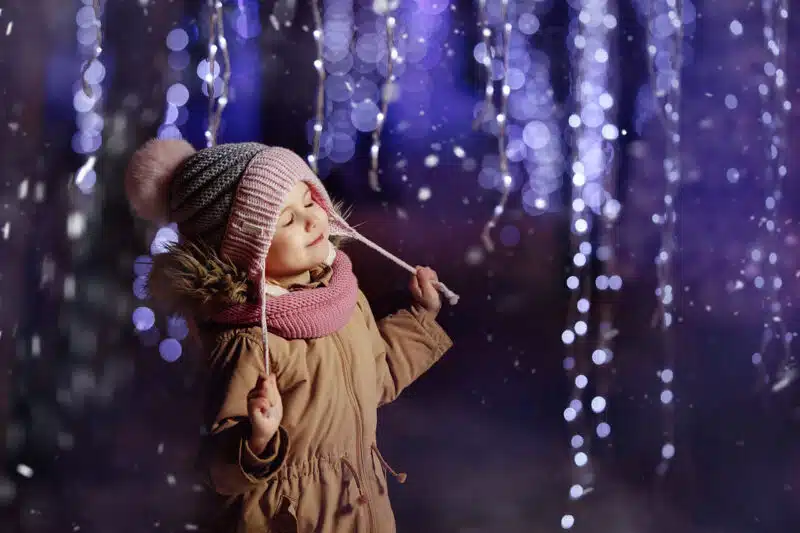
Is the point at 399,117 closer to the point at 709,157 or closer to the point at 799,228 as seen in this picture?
the point at 709,157

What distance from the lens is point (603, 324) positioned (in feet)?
5.49

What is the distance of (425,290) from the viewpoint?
120 centimetres

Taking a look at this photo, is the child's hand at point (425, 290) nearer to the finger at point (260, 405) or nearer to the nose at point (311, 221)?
the nose at point (311, 221)

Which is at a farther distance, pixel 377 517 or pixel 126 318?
pixel 126 318

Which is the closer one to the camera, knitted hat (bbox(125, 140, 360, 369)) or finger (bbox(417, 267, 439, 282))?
knitted hat (bbox(125, 140, 360, 369))

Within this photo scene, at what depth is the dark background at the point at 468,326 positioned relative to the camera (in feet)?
5.12

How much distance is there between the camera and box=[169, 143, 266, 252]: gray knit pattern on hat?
98cm

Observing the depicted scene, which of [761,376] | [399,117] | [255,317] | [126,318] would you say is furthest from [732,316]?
[126,318]

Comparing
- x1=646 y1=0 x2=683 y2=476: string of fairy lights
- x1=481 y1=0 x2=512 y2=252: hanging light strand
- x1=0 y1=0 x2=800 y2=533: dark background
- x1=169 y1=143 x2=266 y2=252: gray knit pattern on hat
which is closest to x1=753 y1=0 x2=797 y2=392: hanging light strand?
x1=0 y1=0 x2=800 y2=533: dark background

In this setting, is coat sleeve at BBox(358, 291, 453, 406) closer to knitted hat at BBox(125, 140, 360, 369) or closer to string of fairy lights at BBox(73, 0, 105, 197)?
knitted hat at BBox(125, 140, 360, 369)

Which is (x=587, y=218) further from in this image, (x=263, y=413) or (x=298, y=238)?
(x=263, y=413)

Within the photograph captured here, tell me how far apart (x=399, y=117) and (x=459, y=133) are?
0.13 metres

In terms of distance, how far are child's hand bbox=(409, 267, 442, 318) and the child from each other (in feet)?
0.57

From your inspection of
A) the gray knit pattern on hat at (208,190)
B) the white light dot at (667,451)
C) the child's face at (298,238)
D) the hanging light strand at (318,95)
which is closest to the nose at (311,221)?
the child's face at (298,238)
